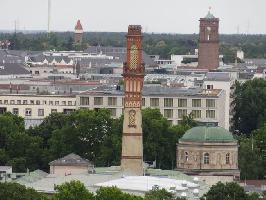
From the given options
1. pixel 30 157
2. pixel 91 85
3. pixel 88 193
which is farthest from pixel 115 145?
pixel 91 85

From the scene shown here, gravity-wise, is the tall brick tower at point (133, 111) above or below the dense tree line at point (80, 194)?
above

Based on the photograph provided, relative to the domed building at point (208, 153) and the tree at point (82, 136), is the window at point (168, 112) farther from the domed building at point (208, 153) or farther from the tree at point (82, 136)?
the domed building at point (208, 153)

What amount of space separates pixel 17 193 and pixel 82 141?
3683cm

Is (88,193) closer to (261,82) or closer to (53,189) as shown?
(53,189)

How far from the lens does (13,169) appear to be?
4446 inches

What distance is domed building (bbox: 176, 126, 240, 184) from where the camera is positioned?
110 m

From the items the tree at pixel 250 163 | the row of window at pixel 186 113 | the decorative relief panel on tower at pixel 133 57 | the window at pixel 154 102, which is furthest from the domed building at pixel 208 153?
the window at pixel 154 102

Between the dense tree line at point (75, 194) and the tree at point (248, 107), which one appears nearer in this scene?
the dense tree line at point (75, 194)

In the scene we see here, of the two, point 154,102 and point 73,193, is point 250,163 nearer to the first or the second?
point 73,193

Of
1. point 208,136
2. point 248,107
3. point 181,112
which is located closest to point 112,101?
point 181,112

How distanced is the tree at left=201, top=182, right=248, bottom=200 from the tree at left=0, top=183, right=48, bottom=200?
821 centimetres

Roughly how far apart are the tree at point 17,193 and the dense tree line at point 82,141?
86.8 feet

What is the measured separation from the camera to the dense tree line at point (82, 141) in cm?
11762

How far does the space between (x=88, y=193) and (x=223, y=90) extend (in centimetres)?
7794
